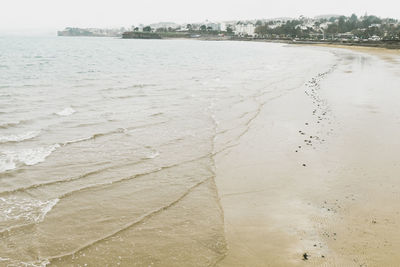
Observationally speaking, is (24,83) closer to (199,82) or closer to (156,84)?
(156,84)

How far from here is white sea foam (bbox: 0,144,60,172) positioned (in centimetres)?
1217

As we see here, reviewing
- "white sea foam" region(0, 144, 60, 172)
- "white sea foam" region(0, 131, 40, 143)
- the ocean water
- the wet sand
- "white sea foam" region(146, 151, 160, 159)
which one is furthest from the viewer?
"white sea foam" region(0, 131, 40, 143)

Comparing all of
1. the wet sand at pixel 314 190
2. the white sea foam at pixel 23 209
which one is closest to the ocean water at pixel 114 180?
the white sea foam at pixel 23 209

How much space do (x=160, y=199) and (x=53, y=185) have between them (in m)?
3.43

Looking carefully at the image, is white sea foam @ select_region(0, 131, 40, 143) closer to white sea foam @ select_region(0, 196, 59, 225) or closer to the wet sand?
white sea foam @ select_region(0, 196, 59, 225)

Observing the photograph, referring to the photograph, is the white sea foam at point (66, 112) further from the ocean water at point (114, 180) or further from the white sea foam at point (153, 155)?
the white sea foam at point (153, 155)

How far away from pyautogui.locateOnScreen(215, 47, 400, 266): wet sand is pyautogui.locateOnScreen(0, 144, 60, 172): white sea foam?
6479 millimetres

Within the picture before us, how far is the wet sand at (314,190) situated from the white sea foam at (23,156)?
255 inches

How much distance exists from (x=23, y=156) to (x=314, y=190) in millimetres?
10189

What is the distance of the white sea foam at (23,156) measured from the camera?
12168 millimetres

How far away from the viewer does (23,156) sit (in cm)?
1304

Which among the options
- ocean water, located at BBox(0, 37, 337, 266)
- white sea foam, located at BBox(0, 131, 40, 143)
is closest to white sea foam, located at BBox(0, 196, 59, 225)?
ocean water, located at BBox(0, 37, 337, 266)

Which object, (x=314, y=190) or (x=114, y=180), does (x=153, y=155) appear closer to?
(x=114, y=180)

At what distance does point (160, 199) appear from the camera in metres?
9.81
